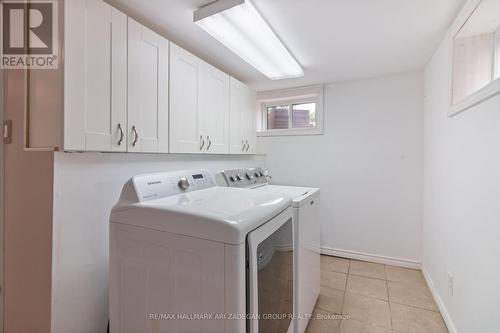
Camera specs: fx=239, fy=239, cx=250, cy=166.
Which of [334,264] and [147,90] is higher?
[147,90]

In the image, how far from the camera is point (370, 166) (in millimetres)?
2748

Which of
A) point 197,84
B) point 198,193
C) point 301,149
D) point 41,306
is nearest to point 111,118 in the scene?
point 198,193

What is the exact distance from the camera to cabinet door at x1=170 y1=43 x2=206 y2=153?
1655mm

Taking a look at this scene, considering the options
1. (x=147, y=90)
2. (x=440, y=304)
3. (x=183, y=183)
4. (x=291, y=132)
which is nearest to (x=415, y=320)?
(x=440, y=304)

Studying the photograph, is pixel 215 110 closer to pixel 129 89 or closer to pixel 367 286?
pixel 129 89

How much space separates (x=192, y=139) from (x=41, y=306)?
4.16 feet

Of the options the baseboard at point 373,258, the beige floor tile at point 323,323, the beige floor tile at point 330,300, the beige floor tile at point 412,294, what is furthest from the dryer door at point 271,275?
the baseboard at point 373,258

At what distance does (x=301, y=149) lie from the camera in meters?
3.08

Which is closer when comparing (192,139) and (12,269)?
(12,269)

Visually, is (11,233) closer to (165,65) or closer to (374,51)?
(165,65)

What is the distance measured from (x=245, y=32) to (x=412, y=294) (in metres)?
2.56

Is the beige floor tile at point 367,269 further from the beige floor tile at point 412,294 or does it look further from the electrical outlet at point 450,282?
the electrical outlet at point 450,282

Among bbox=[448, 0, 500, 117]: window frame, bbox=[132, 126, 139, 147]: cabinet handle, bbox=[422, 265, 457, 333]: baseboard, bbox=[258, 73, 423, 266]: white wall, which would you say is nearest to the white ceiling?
bbox=[448, 0, 500, 117]: window frame

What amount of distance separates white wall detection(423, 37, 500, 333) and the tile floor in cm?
15
